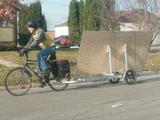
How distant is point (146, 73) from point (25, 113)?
7.65 meters

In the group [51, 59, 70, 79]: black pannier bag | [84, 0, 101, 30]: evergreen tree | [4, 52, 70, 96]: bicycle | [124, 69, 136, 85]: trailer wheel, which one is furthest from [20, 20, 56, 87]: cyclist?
[84, 0, 101, 30]: evergreen tree

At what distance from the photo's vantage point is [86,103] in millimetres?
11617

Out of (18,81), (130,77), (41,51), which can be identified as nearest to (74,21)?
(130,77)

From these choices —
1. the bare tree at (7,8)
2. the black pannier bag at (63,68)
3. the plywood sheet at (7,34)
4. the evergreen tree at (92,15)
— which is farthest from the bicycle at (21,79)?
the evergreen tree at (92,15)

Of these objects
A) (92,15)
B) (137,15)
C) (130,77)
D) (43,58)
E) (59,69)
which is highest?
(92,15)

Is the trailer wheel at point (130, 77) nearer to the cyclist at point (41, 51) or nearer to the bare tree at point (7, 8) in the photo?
the cyclist at point (41, 51)

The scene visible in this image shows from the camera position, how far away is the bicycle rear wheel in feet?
45.1

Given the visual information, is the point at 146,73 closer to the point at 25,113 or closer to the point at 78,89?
the point at 78,89

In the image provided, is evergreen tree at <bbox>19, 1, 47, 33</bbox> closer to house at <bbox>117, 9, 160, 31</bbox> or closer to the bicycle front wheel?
house at <bbox>117, 9, 160, 31</bbox>

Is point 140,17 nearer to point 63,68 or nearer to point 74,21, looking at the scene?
point 74,21

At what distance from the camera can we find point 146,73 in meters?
17.3

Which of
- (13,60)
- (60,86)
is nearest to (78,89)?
(60,86)

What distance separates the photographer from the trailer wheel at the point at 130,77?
1524 cm

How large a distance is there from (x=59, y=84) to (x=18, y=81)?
1.29 meters
